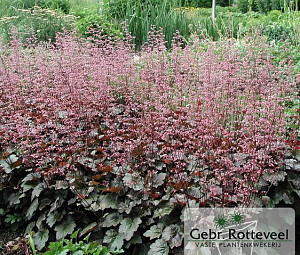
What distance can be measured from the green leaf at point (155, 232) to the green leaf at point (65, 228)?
0.67m

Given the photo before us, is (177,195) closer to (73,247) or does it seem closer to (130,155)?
(130,155)

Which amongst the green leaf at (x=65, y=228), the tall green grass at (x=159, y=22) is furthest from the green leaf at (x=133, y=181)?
the tall green grass at (x=159, y=22)

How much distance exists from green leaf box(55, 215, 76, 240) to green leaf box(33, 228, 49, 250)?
12 centimetres

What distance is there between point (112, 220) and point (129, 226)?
18 cm

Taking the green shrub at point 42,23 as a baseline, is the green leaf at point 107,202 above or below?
below

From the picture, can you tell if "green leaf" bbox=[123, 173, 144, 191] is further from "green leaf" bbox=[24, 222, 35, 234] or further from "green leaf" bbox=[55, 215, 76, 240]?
"green leaf" bbox=[24, 222, 35, 234]

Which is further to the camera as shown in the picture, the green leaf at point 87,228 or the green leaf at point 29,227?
the green leaf at point 29,227

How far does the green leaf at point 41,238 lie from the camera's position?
2.83 metres

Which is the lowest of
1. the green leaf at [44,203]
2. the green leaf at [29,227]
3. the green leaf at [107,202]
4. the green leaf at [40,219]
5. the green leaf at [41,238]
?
the green leaf at [29,227]

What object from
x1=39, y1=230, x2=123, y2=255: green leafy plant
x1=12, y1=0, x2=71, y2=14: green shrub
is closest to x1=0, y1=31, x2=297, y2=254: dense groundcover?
x1=39, y1=230, x2=123, y2=255: green leafy plant

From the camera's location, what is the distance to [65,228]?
283 centimetres

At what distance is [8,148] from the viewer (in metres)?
3.40

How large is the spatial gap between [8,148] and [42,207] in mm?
815

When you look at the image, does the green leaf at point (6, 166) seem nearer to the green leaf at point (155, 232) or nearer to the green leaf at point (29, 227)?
the green leaf at point (29, 227)
